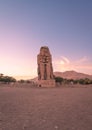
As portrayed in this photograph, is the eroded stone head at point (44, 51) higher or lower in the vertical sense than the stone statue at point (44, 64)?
higher

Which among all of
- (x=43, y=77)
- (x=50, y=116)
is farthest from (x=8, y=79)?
(x=50, y=116)

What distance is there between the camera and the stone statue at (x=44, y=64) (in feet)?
141

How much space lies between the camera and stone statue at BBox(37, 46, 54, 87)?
4294cm

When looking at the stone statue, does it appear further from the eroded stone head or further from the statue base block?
the statue base block

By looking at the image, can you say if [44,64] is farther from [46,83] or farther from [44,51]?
[46,83]

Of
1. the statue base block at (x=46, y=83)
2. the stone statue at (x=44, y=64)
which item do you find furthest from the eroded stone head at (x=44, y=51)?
the statue base block at (x=46, y=83)

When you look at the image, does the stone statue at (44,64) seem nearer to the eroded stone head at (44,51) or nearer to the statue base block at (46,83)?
the eroded stone head at (44,51)

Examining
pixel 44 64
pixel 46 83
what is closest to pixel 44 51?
pixel 44 64

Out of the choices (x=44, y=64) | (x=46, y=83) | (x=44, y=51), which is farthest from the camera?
(x=44, y=64)

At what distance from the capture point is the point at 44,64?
43750mm

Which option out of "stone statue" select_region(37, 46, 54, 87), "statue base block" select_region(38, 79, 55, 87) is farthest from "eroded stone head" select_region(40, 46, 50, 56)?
"statue base block" select_region(38, 79, 55, 87)

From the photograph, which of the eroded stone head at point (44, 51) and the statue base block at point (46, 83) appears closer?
the statue base block at point (46, 83)

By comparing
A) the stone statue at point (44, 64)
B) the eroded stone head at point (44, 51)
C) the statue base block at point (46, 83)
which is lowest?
the statue base block at point (46, 83)

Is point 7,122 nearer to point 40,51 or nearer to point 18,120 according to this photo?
point 18,120
